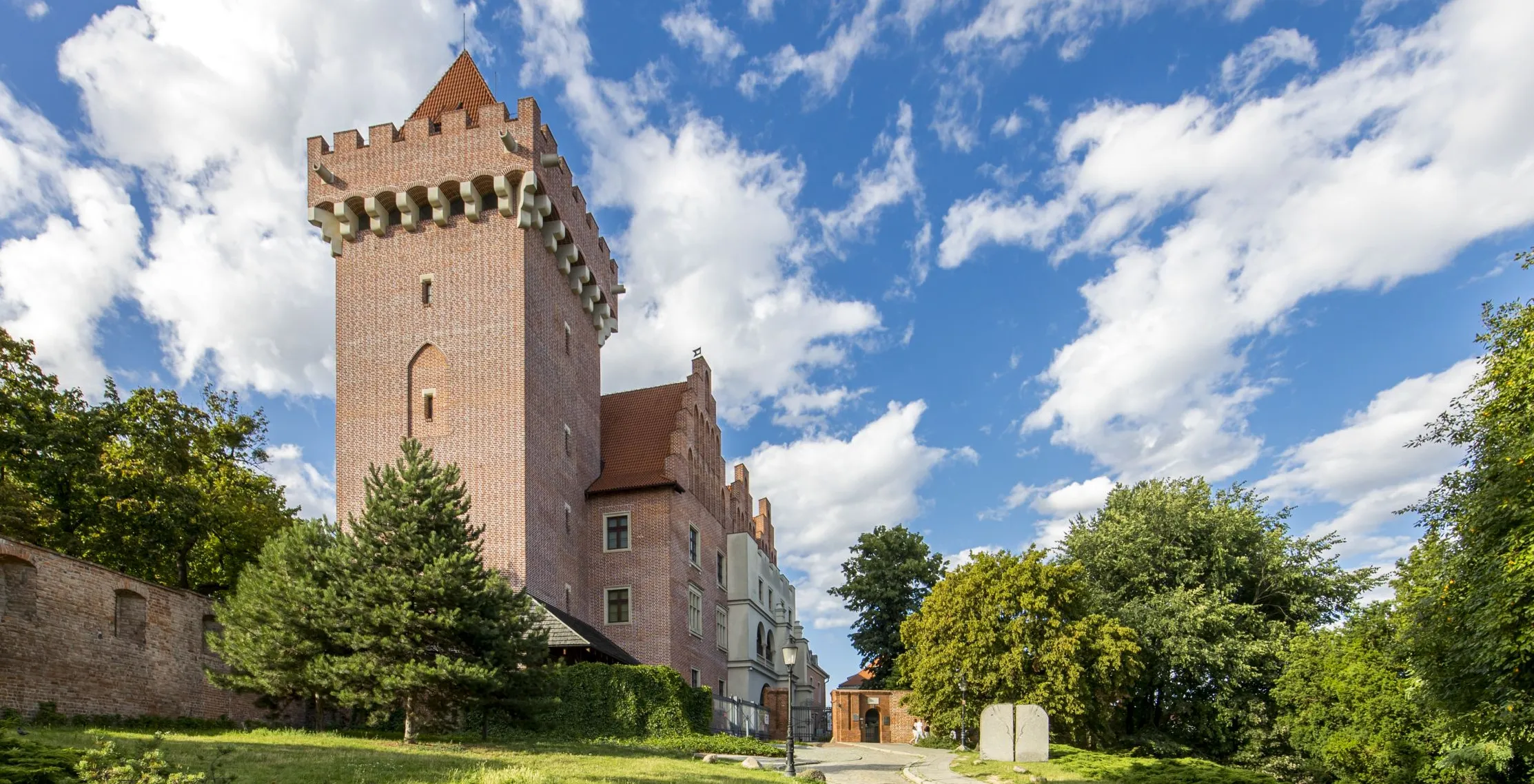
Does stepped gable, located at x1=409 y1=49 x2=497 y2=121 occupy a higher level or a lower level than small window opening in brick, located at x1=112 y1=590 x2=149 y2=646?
higher

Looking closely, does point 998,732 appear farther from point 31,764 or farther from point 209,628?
point 31,764

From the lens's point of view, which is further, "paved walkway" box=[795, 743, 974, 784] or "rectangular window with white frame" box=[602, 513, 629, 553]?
"rectangular window with white frame" box=[602, 513, 629, 553]

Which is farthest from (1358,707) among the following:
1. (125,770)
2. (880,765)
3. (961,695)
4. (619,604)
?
(125,770)

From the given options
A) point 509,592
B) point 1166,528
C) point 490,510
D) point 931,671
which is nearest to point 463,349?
point 490,510

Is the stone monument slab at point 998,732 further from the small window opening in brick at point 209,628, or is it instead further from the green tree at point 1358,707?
the small window opening in brick at point 209,628

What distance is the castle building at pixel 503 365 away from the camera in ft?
101

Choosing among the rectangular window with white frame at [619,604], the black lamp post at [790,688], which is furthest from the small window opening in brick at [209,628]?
the black lamp post at [790,688]

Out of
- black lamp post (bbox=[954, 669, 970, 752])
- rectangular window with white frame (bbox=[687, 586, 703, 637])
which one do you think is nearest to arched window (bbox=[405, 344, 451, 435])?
rectangular window with white frame (bbox=[687, 586, 703, 637])

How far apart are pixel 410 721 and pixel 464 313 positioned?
14340mm

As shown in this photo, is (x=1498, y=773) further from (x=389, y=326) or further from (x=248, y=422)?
(x=248, y=422)

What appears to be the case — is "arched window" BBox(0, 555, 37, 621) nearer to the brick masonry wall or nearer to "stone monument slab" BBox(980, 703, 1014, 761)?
"stone monument slab" BBox(980, 703, 1014, 761)

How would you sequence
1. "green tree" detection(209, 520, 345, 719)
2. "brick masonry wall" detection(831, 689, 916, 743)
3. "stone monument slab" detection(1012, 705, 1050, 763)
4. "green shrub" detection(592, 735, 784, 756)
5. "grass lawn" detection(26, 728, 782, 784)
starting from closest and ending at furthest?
"grass lawn" detection(26, 728, 782, 784) < "green tree" detection(209, 520, 345, 719) < "stone monument slab" detection(1012, 705, 1050, 763) < "green shrub" detection(592, 735, 784, 756) < "brick masonry wall" detection(831, 689, 916, 743)

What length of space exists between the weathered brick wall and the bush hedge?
311 inches

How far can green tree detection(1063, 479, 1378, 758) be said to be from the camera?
3612cm
